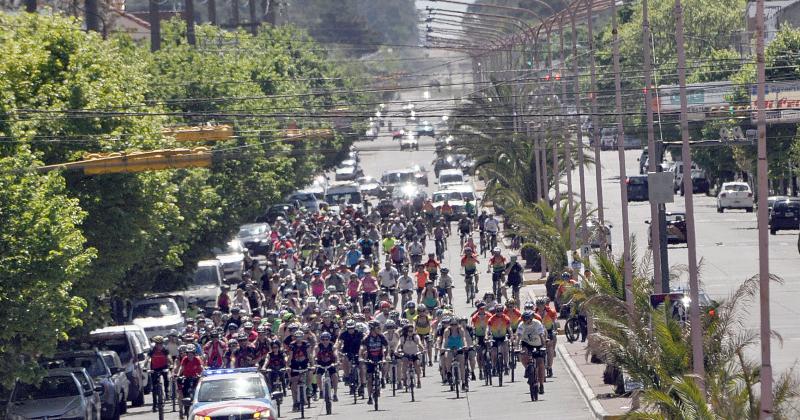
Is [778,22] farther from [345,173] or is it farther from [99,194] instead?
[99,194]

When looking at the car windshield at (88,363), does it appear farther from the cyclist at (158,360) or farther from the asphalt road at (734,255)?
the asphalt road at (734,255)

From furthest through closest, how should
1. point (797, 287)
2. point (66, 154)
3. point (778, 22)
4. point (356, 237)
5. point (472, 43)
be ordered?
1. point (778, 22)
2. point (472, 43)
3. point (356, 237)
4. point (797, 287)
5. point (66, 154)

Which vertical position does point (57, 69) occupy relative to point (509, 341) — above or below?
above

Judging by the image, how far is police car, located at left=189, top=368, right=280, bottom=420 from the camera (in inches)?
917

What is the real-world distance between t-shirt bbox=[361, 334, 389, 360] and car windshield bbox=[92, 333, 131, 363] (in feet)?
20.0

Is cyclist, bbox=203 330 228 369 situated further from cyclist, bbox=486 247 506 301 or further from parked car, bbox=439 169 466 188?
parked car, bbox=439 169 466 188

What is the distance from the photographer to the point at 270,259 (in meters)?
49.0

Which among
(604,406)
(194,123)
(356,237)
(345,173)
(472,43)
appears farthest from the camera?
(345,173)

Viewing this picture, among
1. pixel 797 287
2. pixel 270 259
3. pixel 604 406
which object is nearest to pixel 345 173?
pixel 270 259

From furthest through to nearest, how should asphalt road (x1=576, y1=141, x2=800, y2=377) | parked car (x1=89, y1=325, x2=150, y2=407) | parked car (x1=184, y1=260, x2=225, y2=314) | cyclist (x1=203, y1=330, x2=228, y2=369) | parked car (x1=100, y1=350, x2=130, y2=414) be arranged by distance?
parked car (x1=184, y1=260, x2=225, y2=314) → asphalt road (x1=576, y1=141, x2=800, y2=377) → parked car (x1=89, y1=325, x2=150, y2=407) → parked car (x1=100, y1=350, x2=130, y2=414) → cyclist (x1=203, y1=330, x2=228, y2=369)

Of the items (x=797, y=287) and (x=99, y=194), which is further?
(x=797, y=287)

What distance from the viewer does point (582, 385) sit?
28500 millimetres

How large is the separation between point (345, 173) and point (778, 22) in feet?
93.1

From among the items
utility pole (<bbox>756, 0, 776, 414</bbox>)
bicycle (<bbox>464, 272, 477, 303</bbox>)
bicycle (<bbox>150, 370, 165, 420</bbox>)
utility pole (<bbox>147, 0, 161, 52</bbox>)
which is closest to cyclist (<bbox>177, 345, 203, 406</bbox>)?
bicycle (<bbox>150, 370, 165, 420</bbox>)
